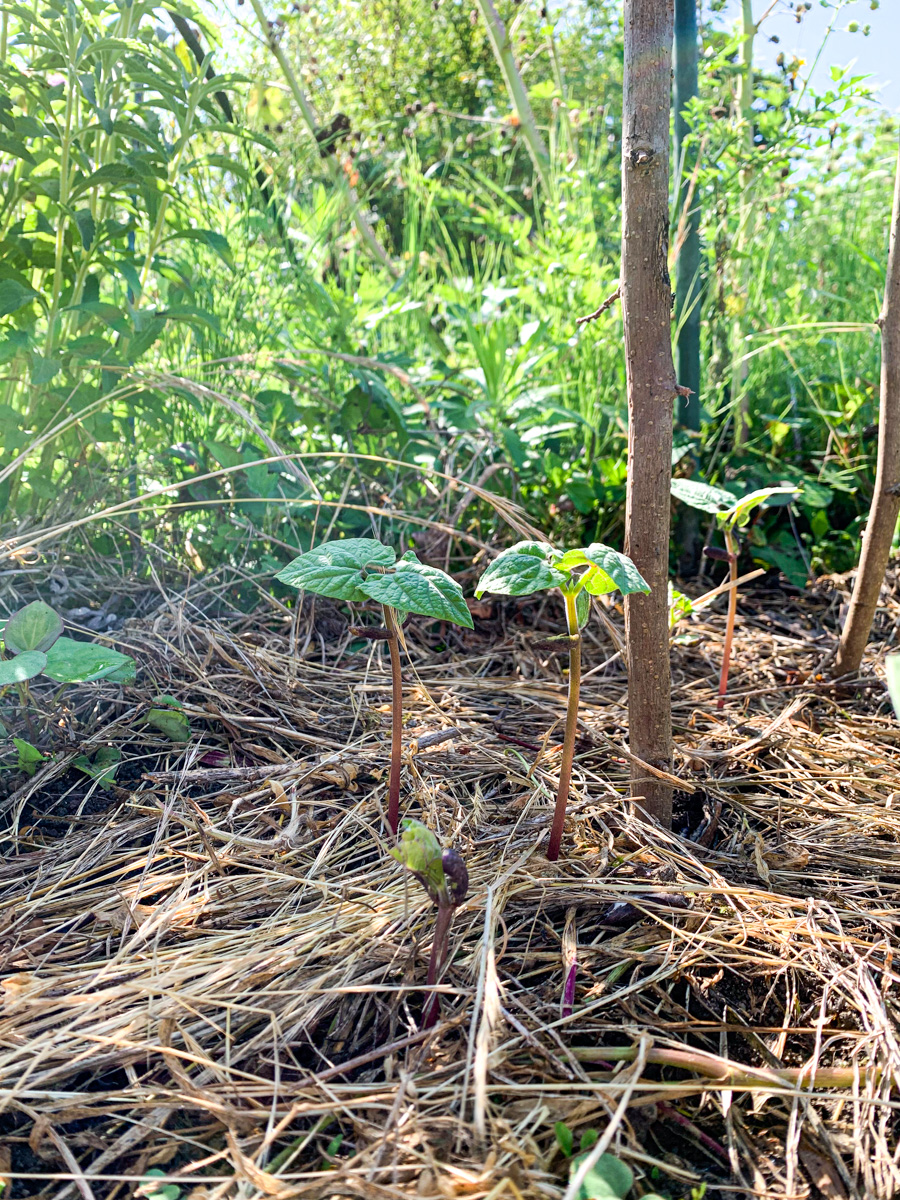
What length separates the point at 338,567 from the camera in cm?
98

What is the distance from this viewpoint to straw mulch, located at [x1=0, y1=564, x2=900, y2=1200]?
0.73 metres

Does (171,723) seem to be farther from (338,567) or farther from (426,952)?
(426,952)

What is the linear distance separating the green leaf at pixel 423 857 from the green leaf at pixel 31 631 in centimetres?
67

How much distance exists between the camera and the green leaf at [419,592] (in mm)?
905

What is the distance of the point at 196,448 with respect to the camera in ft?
6.20

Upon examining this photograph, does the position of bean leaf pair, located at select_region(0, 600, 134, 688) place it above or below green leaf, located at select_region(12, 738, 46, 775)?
above

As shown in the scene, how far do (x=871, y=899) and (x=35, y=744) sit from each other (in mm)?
1196

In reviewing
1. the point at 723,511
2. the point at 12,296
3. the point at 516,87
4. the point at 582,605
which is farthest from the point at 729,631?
the point at 516,87

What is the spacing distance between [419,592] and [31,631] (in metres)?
0.62

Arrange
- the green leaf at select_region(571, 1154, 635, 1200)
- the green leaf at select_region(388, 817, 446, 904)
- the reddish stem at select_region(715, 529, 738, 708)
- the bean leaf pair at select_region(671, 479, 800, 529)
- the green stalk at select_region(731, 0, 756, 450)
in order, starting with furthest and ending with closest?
the green stalk at select_region(731, 0, 756, 450) < the reddish stem at select_region(715, 529, 738, 708) < the bean leaf pair at select_region(671, 479, 800, 529) < the green leaf at select_region(388, 817, 446, 904) < the green leaf at select_region(571, 1154, 635, 1200)

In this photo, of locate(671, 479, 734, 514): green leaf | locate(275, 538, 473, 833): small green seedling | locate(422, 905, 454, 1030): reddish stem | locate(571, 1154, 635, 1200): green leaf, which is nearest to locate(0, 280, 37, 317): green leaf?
locate(275, 538, 473, 833): small green seedling

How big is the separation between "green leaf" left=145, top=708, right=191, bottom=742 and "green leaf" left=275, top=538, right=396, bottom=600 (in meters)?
0.44

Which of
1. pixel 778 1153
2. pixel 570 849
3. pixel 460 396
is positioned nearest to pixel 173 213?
pixel 460 396

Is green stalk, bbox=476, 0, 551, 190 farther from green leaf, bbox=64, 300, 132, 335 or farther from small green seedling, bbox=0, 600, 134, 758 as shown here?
small green seedling, bbox=0, 600, 134, 758
